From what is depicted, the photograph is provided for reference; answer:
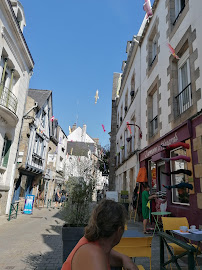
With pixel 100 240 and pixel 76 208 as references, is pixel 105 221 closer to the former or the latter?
pixel 100 240

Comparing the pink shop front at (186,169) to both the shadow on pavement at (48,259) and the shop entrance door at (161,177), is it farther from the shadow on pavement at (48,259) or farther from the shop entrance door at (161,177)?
the shadow on pavement at (48,259)

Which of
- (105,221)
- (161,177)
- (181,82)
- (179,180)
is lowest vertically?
(105,221)

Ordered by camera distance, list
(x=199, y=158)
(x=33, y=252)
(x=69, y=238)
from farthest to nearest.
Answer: (x=199, y=158) → (x=33, y=252) → (x=69, y=238)

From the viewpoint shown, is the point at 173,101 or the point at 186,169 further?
the point at 173,101

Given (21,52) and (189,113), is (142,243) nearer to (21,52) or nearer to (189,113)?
(189,113)

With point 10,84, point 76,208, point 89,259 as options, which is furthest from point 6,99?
point 89,259

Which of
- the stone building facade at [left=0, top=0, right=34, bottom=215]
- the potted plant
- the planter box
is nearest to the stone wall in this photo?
the potted plant

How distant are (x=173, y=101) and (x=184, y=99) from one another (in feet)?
1.59

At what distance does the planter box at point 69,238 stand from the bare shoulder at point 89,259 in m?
2.43

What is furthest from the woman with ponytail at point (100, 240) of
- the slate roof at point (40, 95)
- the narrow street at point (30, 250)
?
the slate roof at point (40, 95)

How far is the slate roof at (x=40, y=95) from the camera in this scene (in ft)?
57.0

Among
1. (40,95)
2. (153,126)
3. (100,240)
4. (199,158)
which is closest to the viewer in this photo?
(100,240)

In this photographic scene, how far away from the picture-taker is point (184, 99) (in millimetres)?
6480

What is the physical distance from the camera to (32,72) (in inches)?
546
